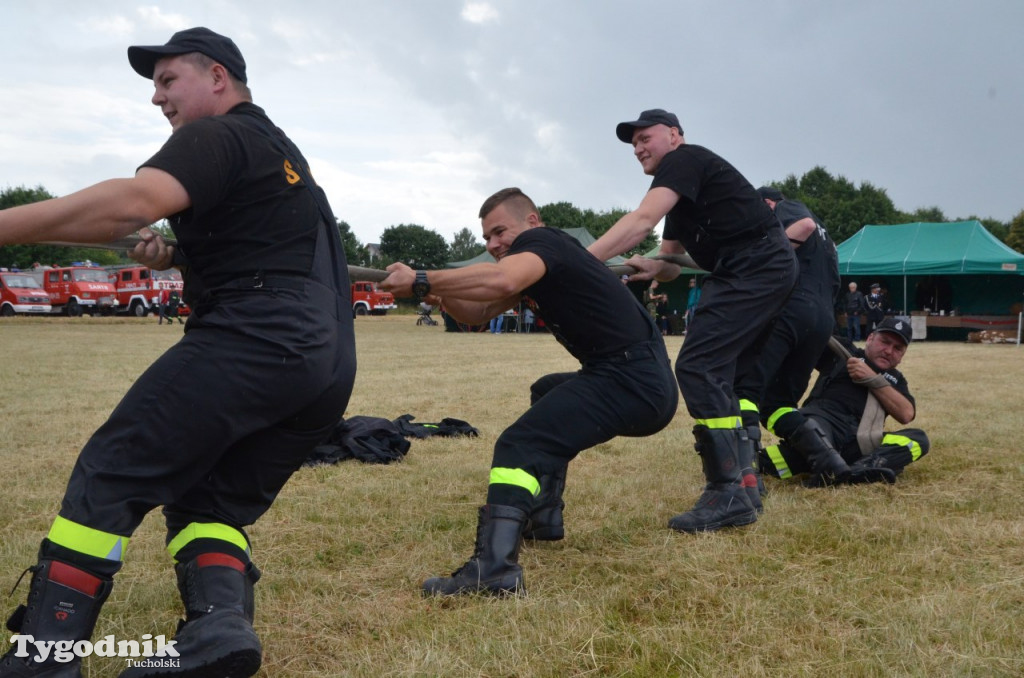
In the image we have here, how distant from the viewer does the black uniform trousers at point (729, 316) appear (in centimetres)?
414

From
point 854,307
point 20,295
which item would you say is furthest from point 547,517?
point 20,295

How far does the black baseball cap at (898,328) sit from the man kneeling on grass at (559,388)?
2.34 meters

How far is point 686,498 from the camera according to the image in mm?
4637

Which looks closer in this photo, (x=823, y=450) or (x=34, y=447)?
(x=823, y=450)

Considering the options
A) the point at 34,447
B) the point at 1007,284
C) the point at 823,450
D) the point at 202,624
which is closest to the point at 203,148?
the point at 202,624

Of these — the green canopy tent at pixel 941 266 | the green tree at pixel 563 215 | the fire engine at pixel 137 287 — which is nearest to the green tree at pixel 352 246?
the green tree at pixel 563 215

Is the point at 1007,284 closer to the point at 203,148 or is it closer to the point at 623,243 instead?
the point at 623,243

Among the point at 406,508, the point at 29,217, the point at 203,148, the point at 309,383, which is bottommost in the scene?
the point at 406,508

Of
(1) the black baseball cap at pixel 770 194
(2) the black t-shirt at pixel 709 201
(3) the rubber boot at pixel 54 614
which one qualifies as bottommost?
(3) the rubber boot at pixel 54 614

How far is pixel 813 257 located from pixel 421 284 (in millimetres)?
3318

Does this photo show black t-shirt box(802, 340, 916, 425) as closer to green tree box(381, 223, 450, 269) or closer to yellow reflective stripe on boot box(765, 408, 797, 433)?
yellow reflective stripe on boot box(765, 408, 797, 433)

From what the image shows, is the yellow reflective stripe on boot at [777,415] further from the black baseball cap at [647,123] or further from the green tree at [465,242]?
the green tree at [465,242]

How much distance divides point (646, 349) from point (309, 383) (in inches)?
66.0

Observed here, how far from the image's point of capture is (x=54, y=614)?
202 centimetres
